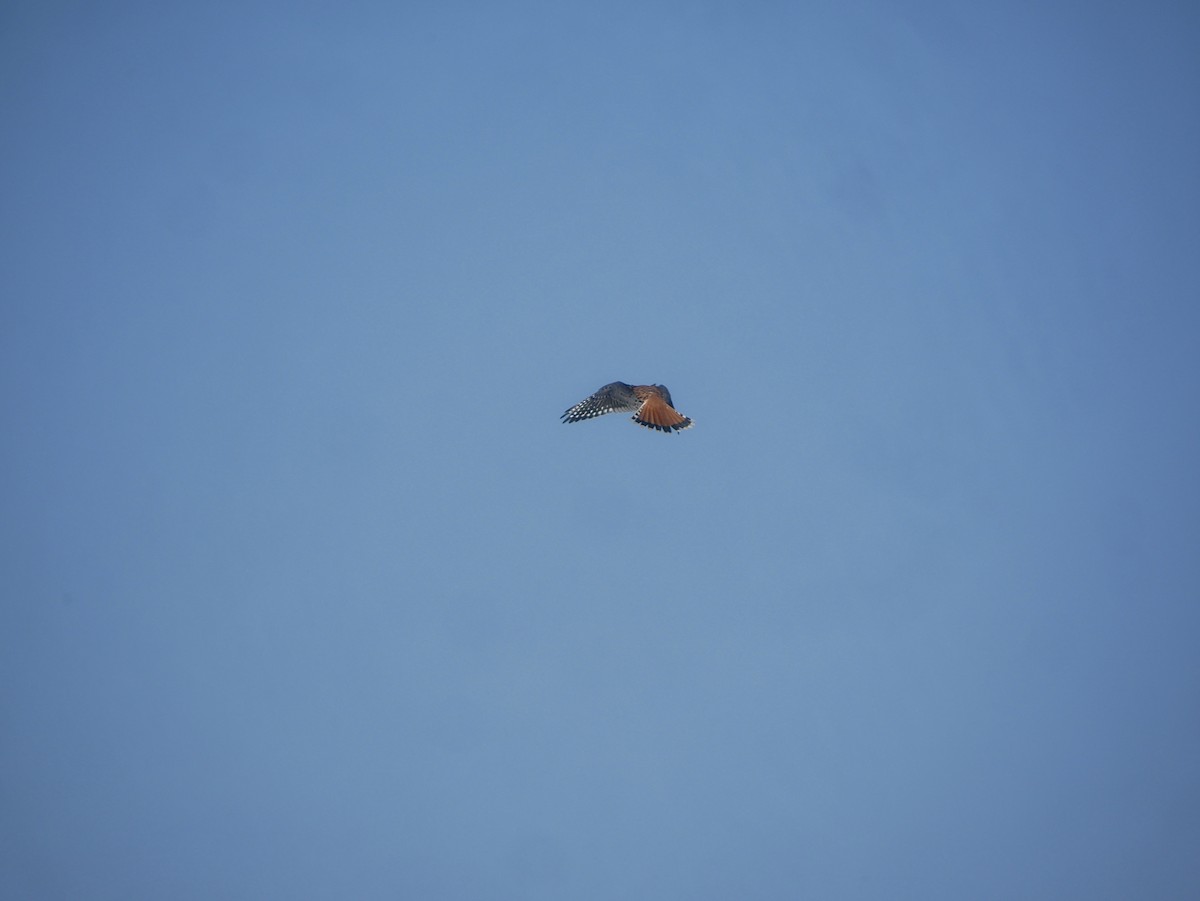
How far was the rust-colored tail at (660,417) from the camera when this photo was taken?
6922mm

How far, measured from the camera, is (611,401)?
6.91 m

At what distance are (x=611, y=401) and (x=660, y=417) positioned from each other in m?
0.33

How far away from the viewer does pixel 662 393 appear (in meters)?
6.84

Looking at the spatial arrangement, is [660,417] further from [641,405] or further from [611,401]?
[611,401]

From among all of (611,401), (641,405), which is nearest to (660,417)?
(641,405)

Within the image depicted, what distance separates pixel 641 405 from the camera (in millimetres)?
7000

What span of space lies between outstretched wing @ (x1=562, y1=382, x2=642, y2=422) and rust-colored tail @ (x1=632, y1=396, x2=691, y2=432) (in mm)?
61

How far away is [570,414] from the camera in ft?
23.9

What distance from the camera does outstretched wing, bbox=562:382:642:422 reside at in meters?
6.88

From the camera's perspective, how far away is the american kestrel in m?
6.87

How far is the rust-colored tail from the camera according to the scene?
692 cm

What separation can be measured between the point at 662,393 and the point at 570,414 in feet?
2.37

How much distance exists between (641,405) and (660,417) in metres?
0.14

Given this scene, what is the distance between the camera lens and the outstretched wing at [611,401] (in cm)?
688
